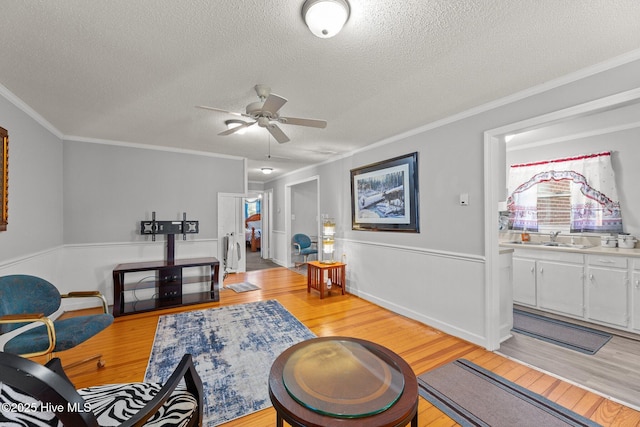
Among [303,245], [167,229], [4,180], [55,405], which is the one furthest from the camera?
[303,245]

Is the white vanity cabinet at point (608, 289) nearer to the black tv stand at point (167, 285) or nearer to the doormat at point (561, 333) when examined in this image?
the doormat at point (561, 333)

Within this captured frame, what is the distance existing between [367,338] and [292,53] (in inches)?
110

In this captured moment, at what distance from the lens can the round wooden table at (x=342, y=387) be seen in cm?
117

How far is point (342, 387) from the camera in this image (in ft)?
4.53

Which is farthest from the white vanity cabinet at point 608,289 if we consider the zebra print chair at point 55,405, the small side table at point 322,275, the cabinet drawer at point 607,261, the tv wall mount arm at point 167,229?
the tv wall mount arm at point 167,229

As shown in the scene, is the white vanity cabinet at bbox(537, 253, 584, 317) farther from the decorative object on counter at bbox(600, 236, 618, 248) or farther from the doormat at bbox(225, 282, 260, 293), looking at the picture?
the doormat at bbox(225, 282, 260, 293)

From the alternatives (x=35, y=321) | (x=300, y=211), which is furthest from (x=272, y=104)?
(x=300, y=211)

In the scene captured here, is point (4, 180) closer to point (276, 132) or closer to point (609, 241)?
point (276, 132)

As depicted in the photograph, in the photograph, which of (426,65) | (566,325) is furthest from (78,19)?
(566,325)

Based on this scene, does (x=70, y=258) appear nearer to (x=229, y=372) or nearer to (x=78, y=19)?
(x=229, y=372)

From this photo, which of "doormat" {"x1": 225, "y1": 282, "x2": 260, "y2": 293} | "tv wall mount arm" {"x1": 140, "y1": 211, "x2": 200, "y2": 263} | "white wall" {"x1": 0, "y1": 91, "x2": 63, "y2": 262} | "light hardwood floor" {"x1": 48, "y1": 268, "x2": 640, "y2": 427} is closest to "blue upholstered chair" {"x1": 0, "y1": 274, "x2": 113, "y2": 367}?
"light hardwood floor" {"x1": 48, "y1": 268, "x2": 640, "y2": 427}

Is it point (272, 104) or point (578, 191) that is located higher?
point (272, 104)

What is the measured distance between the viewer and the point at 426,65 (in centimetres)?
202

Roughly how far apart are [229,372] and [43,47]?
8.81 ft
